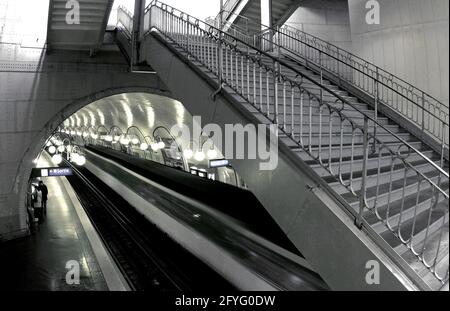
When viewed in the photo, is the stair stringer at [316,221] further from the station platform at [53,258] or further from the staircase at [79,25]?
the staircase at [79,25]

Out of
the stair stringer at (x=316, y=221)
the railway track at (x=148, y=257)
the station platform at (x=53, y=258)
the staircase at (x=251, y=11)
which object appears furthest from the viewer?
the staircase at (x=251, y=11)

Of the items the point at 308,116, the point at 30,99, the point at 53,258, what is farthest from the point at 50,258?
the point at 308,116

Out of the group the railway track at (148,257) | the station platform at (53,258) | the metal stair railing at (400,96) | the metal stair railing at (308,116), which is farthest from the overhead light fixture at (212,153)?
the metal stair railing at (308,116)

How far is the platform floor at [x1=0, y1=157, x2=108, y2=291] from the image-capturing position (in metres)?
7.45

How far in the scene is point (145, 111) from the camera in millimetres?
16188

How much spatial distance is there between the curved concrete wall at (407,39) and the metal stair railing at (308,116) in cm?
230

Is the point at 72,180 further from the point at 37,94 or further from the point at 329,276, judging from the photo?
the point at 329,276

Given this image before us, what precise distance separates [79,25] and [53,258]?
19.9ft

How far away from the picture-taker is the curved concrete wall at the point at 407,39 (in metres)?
7.73

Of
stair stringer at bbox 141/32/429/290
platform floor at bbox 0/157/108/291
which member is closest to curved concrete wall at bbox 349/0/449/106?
stair stringer at bbox 141/32/429/290

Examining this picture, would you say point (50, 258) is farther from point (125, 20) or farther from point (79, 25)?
point (125, 20)
